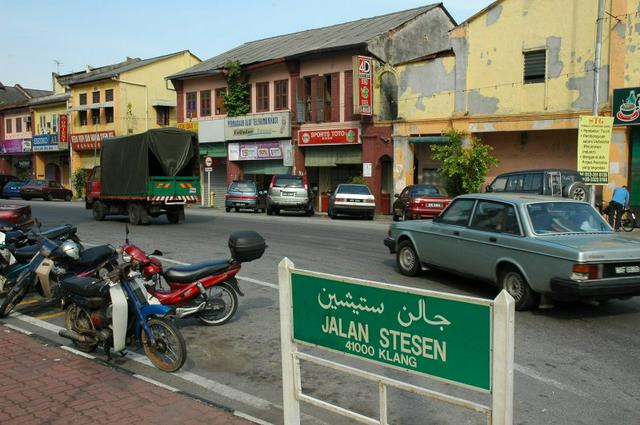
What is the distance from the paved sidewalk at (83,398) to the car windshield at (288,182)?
20.8 meters

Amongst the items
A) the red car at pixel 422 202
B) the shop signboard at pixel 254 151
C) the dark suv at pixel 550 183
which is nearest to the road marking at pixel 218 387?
the dark suv at pixel 550 183

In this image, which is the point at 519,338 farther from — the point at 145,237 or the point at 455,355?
the point at 145,237

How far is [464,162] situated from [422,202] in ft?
12.9

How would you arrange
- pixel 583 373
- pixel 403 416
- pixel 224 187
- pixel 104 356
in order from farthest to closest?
pixel 224 187
pixel 104 356
pixel 583 373
pixel 403 416

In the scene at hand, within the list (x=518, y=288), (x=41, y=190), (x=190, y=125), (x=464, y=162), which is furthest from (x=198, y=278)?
(x=41, y=190)

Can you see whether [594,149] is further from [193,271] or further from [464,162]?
[193,271]

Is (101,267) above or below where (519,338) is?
above

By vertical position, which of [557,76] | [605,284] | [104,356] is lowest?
[104,356]

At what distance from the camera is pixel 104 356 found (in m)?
5.95

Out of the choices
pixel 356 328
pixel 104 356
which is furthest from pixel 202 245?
pixel 356 328

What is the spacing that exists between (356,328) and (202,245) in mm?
11116

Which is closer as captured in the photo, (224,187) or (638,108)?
(638,108)

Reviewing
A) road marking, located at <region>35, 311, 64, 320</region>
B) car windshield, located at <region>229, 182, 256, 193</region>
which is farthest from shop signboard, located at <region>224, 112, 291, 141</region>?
road marking, located at <region>35, 311, 64, 320</region>

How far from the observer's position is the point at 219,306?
22.6ft
